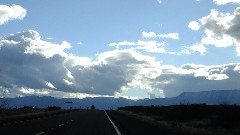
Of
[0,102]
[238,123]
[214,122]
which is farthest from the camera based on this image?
[0,102]

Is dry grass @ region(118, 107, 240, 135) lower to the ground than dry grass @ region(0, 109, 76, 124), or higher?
lower

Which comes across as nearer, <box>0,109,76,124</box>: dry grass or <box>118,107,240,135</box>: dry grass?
<box>118,107,240,135</box>: dry grass

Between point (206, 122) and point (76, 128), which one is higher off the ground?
point (206, 122)

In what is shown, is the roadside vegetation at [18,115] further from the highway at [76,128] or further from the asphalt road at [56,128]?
the highway at [76,128]

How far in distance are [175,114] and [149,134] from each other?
107ft

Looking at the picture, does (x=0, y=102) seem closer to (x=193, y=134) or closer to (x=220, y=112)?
(x=220, y=112)

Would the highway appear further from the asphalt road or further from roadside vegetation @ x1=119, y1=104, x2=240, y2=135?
roadside vegetation @ x1=119, y1=104, x2=240, y2=135

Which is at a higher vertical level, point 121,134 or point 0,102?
point 0,102

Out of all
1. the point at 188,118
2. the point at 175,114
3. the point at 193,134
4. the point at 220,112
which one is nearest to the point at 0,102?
the point at 175,114

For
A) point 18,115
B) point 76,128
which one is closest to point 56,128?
point 76,128

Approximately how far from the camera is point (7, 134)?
834 inches

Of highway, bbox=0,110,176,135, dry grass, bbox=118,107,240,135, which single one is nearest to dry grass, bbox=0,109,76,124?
highway, bbox=0,110,176,135

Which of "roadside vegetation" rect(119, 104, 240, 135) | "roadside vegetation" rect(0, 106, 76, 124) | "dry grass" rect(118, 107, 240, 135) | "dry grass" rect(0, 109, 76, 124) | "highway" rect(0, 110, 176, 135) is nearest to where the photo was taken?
"highway" rect(0, 110, 176, 135)

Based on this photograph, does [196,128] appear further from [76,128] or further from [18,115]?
[18,115]
